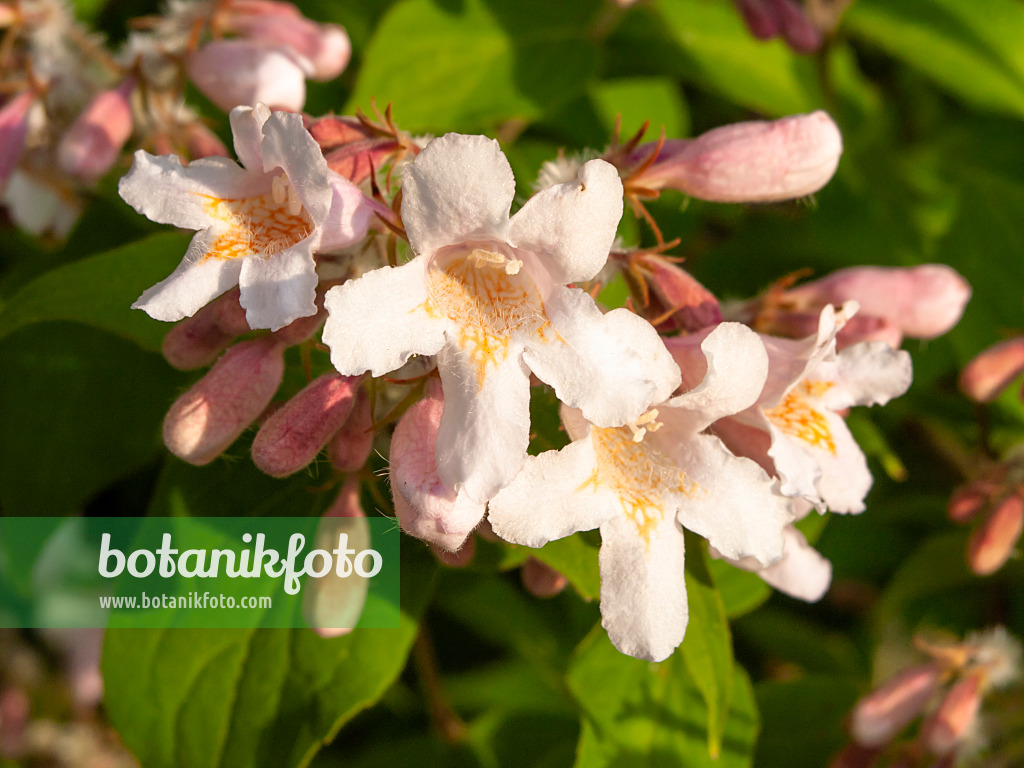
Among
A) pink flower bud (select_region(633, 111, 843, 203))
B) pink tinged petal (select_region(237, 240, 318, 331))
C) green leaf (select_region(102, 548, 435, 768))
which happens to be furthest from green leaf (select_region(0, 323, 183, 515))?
pink flower bud (select_region(633, 111, 843, 203))

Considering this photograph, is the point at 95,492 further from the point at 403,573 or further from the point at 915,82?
the point at 915,82

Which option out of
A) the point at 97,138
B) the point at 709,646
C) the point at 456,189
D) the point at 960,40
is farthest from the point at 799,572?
the point at 960,40

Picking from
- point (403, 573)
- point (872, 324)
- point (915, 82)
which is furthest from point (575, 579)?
point (915, 82)

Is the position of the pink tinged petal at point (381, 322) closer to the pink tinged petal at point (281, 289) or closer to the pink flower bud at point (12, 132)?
the pink tinged petal at point (281, 289)

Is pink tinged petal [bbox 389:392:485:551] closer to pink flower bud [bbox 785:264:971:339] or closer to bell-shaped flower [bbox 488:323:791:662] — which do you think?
bell-shaped flower [bbox 488:323:791:662]

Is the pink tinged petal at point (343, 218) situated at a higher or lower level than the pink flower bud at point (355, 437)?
higher

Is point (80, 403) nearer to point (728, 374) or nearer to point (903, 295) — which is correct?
point (728, 374)

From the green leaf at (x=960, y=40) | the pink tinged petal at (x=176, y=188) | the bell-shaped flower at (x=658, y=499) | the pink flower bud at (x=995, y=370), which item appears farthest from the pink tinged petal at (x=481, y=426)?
the green leaf at (x=960, y=40)
